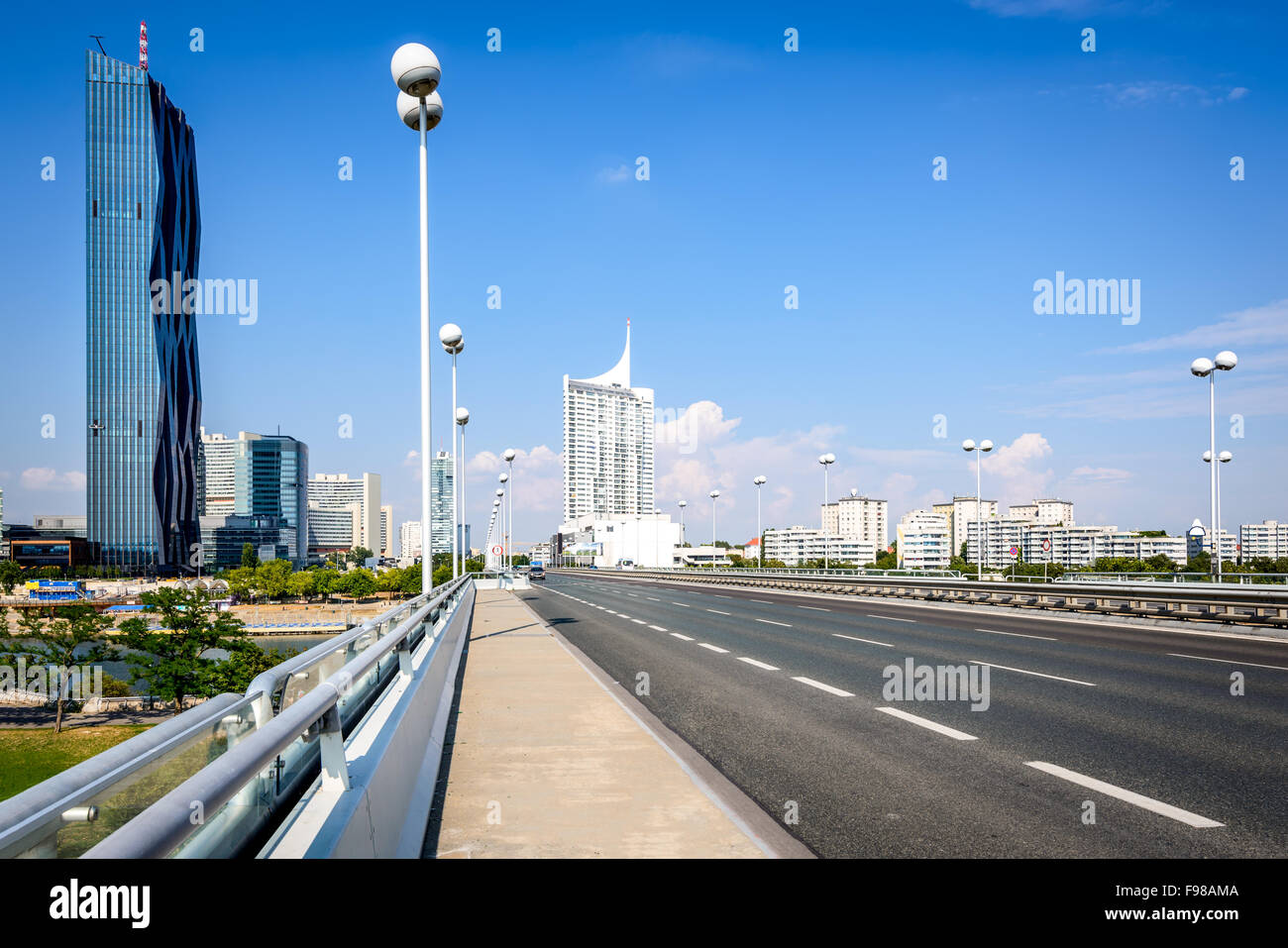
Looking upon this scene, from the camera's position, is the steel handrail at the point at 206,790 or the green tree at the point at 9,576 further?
the green tree at the point at 9,576

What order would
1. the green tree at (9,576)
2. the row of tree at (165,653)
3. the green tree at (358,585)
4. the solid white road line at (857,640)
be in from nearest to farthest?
the solid white road line at (857,640) → the row of tree at (165,653) → the green tree at (9,576) → the green tree at (358,585)

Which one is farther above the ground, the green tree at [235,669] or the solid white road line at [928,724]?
the solid white road line at [928,724]

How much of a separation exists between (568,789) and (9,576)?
160 metres

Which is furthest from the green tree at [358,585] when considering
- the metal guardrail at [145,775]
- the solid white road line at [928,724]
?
the metal guardrail at [145,775]

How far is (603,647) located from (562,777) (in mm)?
11919

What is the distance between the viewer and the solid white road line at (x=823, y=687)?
11.4 metres

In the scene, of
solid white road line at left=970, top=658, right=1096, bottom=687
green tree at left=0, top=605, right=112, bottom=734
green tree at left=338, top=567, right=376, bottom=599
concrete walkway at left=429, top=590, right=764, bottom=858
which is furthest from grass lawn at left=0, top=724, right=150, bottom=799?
green tree at left=338, top=567, right=376, bottom=599

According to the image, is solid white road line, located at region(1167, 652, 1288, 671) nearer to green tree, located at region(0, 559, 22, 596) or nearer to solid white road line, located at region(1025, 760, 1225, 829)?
solid white road line, located at region(1025, 760, 1225, 829)

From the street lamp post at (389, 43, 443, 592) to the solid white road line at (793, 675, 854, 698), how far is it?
7645 millimetres

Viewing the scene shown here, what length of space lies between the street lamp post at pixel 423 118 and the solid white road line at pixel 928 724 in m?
9.80

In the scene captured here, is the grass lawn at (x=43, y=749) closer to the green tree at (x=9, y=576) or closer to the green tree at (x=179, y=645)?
the green tree at (x=179, y=645)

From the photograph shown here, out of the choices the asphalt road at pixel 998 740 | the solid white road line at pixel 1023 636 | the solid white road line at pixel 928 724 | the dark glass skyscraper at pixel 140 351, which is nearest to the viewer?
the asphalt road at pixel 998 740

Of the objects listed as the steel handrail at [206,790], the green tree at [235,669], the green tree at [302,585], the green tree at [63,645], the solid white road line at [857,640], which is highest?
the steel handrail at [206,790]
